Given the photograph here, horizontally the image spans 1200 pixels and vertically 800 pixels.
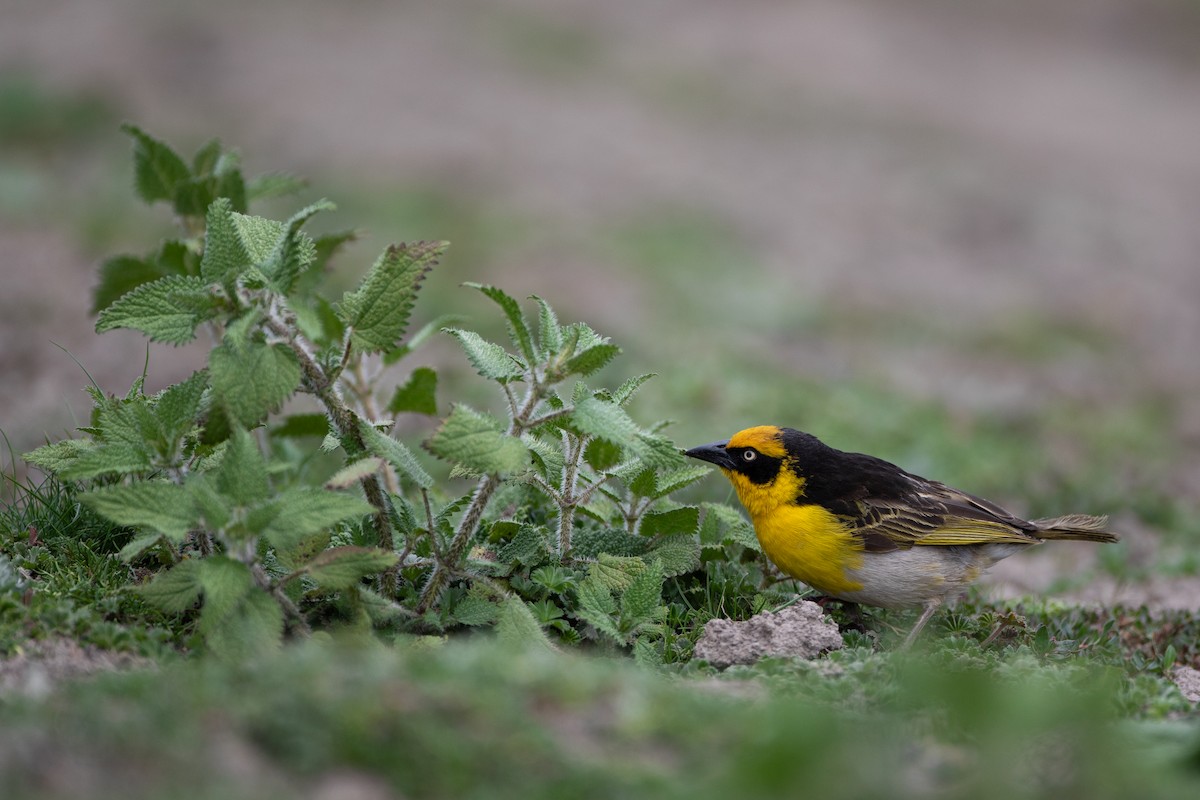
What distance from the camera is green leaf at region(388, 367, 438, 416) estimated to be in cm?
491

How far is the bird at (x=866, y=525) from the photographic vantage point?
5180 mm

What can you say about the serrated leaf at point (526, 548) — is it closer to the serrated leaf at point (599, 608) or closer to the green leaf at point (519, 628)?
the serrated leaf at point (599, 608)

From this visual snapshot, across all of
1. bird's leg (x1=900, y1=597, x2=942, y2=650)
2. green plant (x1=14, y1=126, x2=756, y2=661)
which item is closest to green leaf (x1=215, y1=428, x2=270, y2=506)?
green plant (x1=14, y1=126, x2=756, y2=661)

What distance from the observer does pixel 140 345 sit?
377 inches

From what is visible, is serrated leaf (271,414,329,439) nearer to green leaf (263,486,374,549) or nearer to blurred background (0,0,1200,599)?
blurred background (0,0,1200,599)

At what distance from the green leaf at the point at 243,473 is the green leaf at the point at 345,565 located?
12.1 inches

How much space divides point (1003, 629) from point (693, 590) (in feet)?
4.26

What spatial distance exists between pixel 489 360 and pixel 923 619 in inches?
84.8

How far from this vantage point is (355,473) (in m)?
3.94

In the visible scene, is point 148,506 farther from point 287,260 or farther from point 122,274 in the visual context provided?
point 122,274

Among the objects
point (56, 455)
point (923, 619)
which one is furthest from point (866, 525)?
point (56, 455)

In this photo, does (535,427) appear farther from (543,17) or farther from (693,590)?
(543,17)

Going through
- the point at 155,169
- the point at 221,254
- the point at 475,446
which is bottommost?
the point at 475,446

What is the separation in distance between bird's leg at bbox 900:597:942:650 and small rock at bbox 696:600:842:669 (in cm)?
35
